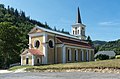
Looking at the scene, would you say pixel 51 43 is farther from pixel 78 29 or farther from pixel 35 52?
pixel 78 29

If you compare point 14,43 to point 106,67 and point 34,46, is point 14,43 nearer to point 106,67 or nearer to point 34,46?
point 34,46

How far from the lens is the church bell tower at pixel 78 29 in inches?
2960

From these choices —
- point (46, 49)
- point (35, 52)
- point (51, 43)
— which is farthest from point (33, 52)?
point (51, 43)

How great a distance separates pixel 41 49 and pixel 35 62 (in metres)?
4.32

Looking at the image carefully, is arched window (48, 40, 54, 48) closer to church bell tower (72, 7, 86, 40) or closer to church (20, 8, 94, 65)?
church (20, 8, 94, 65)

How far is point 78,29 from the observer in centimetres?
7575

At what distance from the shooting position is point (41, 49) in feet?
171

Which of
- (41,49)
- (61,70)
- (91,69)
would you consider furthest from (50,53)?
(91,69)

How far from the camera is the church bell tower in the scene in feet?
247

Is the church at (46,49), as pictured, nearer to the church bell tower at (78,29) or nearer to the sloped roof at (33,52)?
the sloped roof at (33,52)

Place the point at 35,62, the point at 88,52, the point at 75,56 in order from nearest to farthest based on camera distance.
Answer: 1. the point at 35,62
2. the point at 75,56
3. the point at 88,52

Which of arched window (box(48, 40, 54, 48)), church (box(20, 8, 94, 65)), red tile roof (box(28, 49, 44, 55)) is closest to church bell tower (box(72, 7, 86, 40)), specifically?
church (box(20, 8, 94, 65))

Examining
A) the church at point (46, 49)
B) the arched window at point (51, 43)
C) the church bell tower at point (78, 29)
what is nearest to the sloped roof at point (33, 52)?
the church at point (46, 49)

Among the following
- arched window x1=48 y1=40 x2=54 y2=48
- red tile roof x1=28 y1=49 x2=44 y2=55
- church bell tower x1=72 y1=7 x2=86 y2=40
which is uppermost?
church bell tower x1=72 y1=7 x2=86 y2=40
